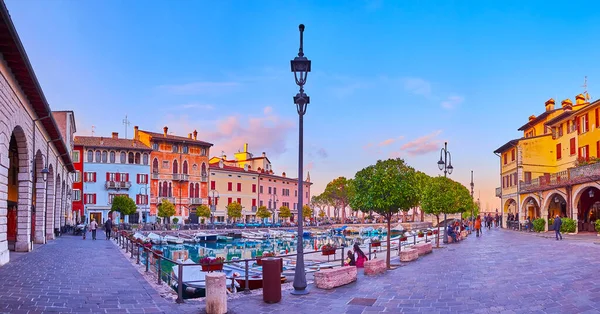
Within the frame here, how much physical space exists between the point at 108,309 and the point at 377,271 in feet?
28.7

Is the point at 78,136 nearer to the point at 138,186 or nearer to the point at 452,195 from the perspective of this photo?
the point at 138,186

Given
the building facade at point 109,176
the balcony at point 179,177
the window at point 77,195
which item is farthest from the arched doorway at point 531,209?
the window at point 77,195

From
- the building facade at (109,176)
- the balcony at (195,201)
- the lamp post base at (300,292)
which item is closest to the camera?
the lamp post base at (300,292)

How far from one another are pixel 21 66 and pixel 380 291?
13.3 meters

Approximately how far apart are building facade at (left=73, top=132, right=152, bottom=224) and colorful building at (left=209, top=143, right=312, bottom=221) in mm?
11619

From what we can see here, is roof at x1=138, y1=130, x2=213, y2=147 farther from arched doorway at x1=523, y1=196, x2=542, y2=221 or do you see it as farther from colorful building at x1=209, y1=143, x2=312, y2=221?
arched doorway at x1=523, y1=196, x2=542, y2=221

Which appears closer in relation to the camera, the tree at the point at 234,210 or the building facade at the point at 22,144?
the building facade at the point at 22,144

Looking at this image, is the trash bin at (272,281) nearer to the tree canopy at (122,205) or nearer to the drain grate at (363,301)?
the drain grate at (363,301)

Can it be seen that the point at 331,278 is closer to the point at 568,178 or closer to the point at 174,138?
the point at 568,178

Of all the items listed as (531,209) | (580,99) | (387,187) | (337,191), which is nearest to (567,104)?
(580,99)

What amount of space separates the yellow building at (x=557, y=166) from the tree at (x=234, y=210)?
36303 mm

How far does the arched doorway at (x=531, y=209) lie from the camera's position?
156 feet

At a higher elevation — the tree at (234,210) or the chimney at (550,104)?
the chimney at (550,104)

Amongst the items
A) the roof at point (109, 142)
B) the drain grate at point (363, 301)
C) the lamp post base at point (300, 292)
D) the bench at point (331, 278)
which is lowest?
the lamp post base at point (300, 292)
